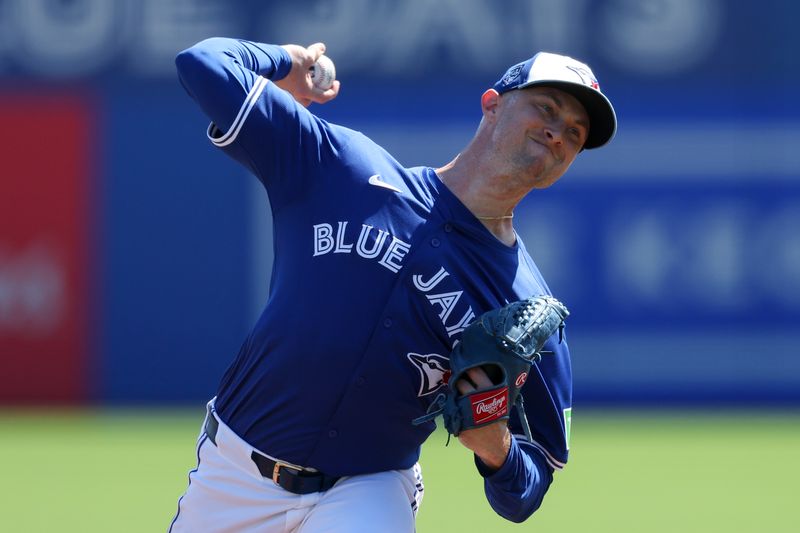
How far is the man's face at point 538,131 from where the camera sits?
3.64 meters

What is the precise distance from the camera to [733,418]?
1111 cm

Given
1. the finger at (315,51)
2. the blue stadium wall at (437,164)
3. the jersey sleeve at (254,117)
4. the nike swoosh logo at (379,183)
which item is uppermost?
the finger at (315,51)

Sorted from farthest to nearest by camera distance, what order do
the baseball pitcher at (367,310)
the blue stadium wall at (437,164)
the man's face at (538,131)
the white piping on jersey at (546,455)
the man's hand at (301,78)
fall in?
the blue stadium wall at (437,164) < the man's hand at (301,78) < the white piping on jersey at (546,455) < the man's face at (538,131) < the baseball pitcher at (367,310)

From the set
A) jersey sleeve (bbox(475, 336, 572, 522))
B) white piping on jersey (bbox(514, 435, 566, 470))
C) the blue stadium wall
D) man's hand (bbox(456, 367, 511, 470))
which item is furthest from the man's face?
the blue stadium wall

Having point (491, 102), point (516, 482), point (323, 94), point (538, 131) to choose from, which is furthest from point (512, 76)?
point (516, 482)

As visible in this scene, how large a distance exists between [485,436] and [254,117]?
1111 millimetres

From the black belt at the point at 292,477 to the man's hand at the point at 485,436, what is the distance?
0.44 metres

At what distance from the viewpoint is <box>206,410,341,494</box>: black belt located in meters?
3.61

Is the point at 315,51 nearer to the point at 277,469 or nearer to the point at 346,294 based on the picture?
the point at 346,294

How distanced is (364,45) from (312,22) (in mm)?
541

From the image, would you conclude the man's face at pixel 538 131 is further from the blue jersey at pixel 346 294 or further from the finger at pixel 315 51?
the finger at pixel 315 51

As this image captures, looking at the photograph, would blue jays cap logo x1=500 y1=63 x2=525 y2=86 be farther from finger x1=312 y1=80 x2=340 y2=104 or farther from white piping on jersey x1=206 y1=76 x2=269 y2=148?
white piping on jersey x1=206 y1=76 x2=269 y2=148

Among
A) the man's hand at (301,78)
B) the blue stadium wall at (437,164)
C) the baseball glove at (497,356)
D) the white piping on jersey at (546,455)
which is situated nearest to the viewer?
the baseball glove at (497,356)

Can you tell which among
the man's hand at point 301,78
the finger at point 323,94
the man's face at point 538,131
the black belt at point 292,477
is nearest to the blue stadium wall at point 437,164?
the finger at point 323,94
